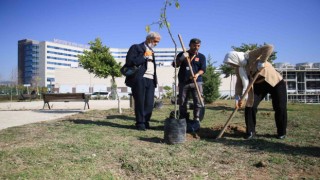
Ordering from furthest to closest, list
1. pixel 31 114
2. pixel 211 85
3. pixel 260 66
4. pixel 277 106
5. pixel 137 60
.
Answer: pixel 211 85
pixel 31 114
pixel 137 60
pixel 277 106
pixel 260 66

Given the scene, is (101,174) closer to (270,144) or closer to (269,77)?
(270,144)

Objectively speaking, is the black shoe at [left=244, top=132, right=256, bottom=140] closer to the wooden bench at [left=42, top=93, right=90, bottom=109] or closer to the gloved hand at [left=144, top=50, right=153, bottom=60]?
the gloved hand at [left=144, top=50, right=153, bottom=60]

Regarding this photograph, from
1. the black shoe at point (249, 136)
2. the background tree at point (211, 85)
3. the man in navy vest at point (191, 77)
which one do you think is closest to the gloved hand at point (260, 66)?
the black shoe at point (249, 136)

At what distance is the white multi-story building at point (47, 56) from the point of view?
418ft

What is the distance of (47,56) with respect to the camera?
127750mm

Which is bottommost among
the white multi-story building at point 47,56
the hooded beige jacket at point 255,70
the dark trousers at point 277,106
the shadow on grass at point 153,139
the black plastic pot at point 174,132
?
the shadow on grass at point 153,139

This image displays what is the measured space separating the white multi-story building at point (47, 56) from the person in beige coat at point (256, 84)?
11989cm

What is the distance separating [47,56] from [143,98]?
5171 inches

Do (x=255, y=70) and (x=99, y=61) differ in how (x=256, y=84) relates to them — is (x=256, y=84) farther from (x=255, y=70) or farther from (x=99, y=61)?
(x=99, y=61)

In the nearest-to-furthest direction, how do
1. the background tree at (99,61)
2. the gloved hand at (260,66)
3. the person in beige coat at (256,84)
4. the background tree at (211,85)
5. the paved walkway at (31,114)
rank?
the gloved hand at (260,66) < the person in beige coat at (256,84) < the paved walkway at (31,114) < the background tree at (99,61) < the background tree at (211,85)

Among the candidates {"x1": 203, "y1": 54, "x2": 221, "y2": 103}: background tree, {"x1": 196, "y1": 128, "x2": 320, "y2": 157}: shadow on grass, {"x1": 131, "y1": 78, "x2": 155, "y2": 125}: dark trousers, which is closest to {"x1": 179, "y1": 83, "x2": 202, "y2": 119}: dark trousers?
{"x1": 196, "y1": 128, "x2": 320, "y2": 157}: shadow on grass

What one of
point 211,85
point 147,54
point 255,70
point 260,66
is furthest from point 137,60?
point 211,85

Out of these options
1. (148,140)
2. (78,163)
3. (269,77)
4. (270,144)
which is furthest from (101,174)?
(269,77)

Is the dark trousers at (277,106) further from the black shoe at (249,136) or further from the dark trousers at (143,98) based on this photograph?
the dark trousers at (143,98)
